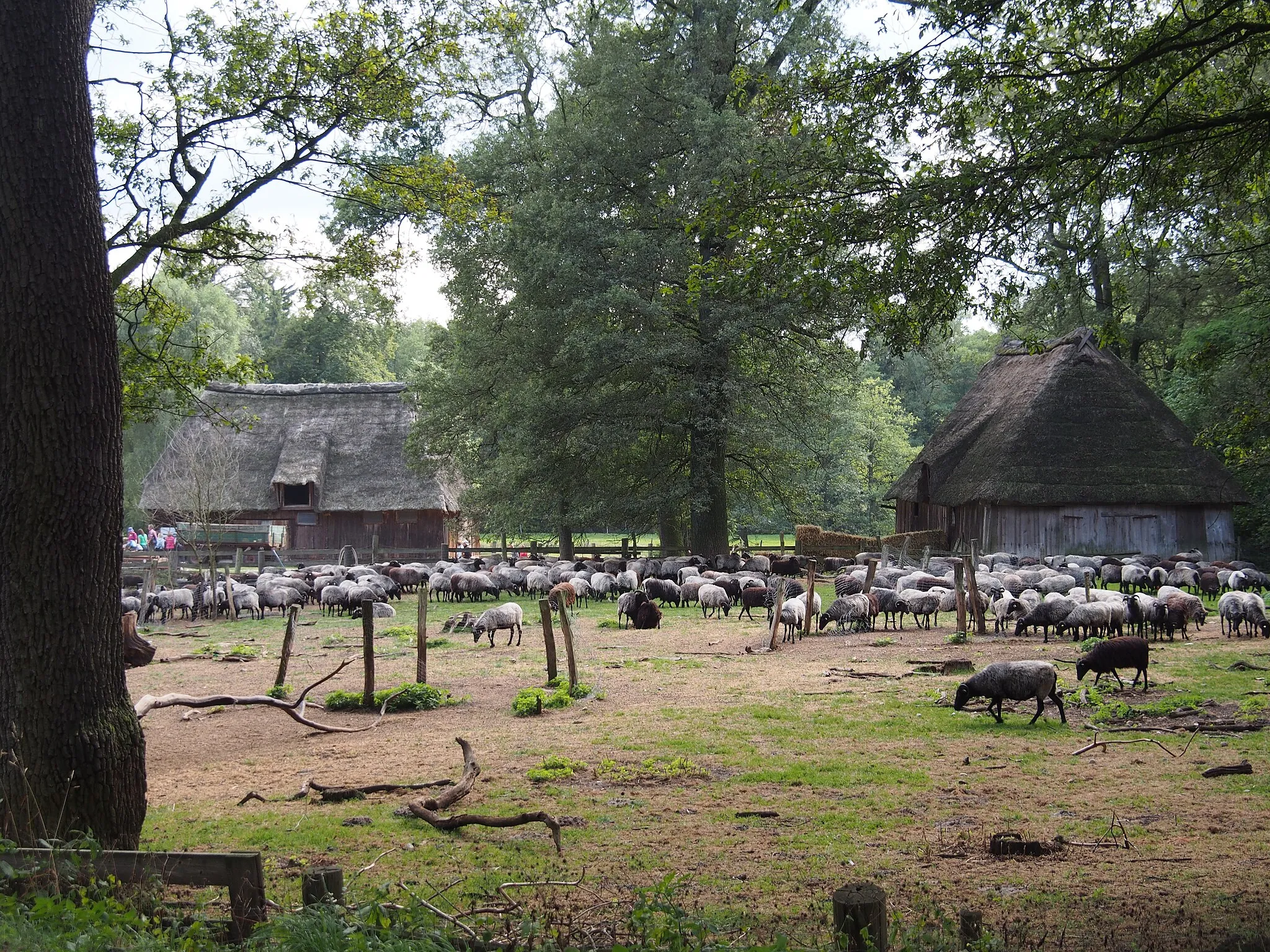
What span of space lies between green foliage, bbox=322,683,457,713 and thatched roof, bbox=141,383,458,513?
2928 centimetres

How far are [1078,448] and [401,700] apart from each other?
28904 millimetres

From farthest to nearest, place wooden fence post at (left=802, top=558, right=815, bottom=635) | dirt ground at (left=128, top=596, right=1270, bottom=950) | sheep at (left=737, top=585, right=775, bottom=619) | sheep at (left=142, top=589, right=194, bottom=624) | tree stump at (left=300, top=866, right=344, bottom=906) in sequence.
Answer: sheep at (left=142, top=589, right=194, bottom=624) < sheep at (left=737, top=585, right=775, bottom=619) < wooden fence post at (left=802, top=558, right=815, bottom=635) < dirt ground at (left=128, top=596, right=1270, bottom=950) < tree stump at (left=300, top=866, right=344, bottom=906)

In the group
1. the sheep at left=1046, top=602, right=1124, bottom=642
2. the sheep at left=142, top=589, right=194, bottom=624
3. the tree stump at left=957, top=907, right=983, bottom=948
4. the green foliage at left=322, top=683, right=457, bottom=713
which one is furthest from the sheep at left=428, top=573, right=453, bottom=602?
the tree stump at left=957, top=907, right=983, bottom=948

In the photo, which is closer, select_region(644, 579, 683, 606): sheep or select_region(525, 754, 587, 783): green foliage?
select_region(525, 754, 587, 783): green foliage

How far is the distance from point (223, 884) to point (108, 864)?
0.78m

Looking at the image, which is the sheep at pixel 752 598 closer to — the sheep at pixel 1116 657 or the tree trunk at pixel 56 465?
the sheep at pixel 1116 657

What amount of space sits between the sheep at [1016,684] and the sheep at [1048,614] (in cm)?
722

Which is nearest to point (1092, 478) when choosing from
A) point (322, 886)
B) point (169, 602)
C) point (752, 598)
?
point (752, 598)

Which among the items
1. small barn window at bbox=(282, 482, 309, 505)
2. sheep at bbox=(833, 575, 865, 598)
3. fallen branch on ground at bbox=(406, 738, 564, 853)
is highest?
small barn window at bbox=(282, 482, 309, 505)

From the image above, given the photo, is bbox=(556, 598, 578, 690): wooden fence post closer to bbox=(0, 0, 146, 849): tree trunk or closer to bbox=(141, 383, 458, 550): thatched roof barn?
bbox=(0, 0, 146, 849): tree trunk

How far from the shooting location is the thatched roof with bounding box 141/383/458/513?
4600cm

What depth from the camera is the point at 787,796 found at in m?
9.30

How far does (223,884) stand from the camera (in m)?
5.31

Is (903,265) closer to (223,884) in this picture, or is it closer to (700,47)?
(223,884)
